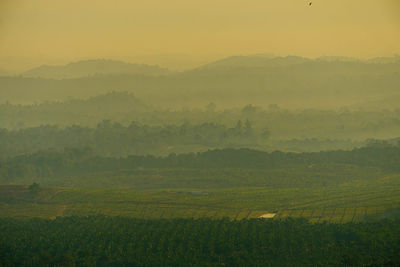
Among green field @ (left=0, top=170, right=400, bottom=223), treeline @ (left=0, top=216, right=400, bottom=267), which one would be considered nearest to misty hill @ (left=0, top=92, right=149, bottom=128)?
green field @ (left=0, top=170, right=400, bottom=223)

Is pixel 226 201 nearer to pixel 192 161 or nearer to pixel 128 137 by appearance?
pixel 192 161

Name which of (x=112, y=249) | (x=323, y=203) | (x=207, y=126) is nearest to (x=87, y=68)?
(x=207, y=126)

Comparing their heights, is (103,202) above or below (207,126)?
below

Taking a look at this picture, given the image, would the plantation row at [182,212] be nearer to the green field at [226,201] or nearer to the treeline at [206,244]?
the green field at [226,201]

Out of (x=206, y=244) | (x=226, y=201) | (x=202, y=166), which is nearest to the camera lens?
(x=206, y=244)

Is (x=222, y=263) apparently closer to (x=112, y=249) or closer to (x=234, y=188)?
(x=112, y=249)

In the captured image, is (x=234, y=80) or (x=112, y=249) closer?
(x=112, y=249)

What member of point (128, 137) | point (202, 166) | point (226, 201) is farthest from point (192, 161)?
point (226, 201)
